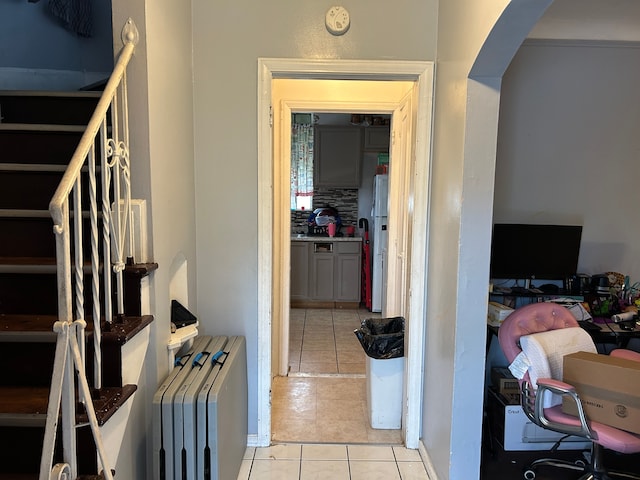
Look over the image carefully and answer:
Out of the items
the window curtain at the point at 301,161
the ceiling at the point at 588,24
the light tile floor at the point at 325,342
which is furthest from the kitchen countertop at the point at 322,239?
the ceiling at the point at 588,24

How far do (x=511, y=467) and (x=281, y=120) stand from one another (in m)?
2.76

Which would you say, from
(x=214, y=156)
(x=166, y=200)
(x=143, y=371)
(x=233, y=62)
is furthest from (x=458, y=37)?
(x=143, y=371)

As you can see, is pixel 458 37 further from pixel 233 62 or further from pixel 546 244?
pixel 546 244

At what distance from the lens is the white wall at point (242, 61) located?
7.72 ft

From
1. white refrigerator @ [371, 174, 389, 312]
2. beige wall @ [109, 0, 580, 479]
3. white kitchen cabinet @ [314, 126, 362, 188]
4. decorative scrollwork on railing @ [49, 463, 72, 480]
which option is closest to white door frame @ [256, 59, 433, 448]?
beige wall @ [109, 0, 580, 479]

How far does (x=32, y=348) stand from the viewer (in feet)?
5.00

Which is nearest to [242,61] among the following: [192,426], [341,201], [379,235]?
[192,426]

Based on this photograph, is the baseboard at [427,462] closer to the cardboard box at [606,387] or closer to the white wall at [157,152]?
the cardboard box at [606,387]

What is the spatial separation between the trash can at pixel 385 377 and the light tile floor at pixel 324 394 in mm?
90

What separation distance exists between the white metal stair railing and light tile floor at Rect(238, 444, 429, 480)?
1253 millimetres

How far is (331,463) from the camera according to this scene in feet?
7.98

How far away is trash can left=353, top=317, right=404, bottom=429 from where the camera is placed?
9.04 ft

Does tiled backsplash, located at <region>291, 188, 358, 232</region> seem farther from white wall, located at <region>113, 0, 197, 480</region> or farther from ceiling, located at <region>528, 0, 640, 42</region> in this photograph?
white wall, located at <region>113, 0, 197, 480</region>

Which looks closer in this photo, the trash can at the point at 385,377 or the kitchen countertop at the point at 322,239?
the trash can at the point at 385,377
